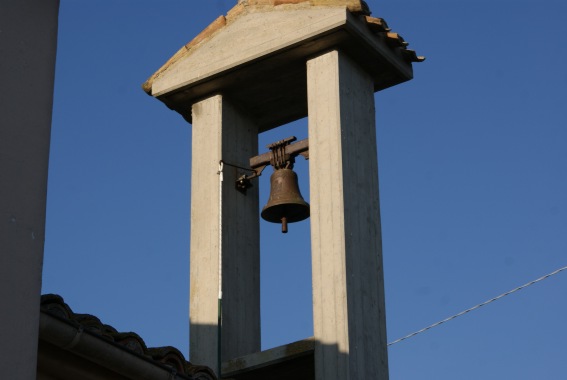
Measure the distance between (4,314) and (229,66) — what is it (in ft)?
15.9

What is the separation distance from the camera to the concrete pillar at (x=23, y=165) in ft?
14.4

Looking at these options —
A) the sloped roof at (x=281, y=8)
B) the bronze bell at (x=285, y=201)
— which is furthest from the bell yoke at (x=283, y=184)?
the sloped roof at (x=281, y=8)

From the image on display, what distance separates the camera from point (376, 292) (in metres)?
8.29

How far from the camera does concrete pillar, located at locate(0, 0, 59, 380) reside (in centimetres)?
438

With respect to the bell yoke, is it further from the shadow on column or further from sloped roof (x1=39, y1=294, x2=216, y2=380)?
sloped roof (x1=39, y1=294, x2=216, y2=380)

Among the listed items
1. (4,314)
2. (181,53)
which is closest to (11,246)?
(4,314)

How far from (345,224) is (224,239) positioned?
0.88m

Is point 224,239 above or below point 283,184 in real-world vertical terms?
below

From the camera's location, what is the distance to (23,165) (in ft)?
15.1

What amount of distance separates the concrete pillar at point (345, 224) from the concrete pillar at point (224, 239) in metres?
A: 0.64

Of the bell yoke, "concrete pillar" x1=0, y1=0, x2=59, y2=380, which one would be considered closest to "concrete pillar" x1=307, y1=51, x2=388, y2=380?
the bell yoke

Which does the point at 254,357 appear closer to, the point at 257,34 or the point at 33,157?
the point at 257,34

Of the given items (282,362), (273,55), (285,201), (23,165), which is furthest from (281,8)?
(23,165)

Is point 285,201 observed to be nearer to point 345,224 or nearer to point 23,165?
point 345,224
